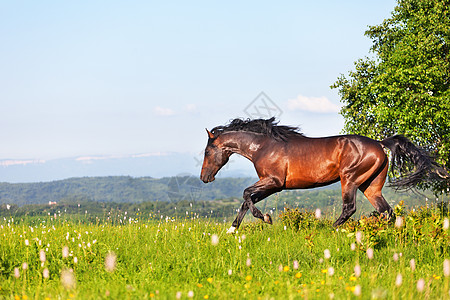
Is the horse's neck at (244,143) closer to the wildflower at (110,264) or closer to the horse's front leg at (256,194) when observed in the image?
the horse's front leg at (256,194)

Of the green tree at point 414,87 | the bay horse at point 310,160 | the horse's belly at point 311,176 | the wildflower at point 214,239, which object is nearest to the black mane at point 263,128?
the bay horse at point 310,160

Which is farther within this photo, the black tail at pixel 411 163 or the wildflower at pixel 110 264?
the black tail at pixel 411 163

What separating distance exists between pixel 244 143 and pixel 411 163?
448 centimetres

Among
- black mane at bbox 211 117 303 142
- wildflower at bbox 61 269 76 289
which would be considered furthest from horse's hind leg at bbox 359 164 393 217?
wildflower at bbox 61 269 76 289

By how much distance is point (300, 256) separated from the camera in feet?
24.5

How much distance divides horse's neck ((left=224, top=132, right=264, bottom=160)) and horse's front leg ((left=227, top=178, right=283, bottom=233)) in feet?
3.01

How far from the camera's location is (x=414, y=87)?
19.7 meters

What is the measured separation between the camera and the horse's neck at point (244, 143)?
1101 cm

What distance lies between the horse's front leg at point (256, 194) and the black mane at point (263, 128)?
3.93ft

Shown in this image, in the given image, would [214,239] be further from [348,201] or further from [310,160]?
[348,201]

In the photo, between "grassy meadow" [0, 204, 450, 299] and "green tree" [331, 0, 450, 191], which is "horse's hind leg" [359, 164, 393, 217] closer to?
"grassy meadow" [0, 204, 450, 299]

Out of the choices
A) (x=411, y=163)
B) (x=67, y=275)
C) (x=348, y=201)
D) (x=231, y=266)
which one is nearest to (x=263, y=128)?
(x=348, y=201)

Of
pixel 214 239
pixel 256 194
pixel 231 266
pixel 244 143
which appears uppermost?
pixel 244 143

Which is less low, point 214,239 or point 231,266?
point 214,239
